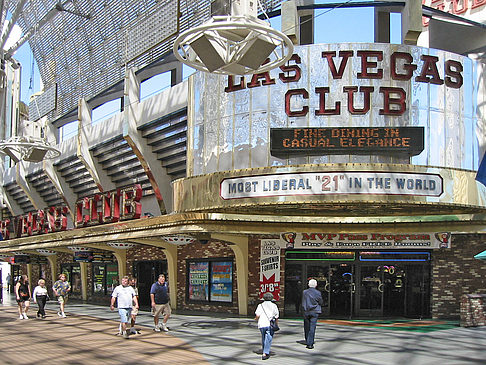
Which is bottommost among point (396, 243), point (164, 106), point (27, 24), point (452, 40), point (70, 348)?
point (70, 348)

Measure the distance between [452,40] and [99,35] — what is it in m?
18.6

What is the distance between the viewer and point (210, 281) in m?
24.6

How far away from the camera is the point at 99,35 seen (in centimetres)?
3347

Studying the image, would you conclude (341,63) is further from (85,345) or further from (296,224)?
(85,345)

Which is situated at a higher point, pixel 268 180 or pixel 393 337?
pixel 268 180

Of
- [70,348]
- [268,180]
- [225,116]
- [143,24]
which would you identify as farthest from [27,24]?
[70,348]

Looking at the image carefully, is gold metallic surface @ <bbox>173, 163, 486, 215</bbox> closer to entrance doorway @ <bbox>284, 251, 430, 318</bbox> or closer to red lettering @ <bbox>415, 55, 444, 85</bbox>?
entrance doorway @ <bbox>284, 251, 430, 318</bbox>

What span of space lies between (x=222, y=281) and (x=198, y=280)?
1.53 metres

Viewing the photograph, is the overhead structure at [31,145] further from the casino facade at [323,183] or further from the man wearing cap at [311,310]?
the man wearing cap at [311,310]

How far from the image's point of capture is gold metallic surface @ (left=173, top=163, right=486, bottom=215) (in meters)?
18.6

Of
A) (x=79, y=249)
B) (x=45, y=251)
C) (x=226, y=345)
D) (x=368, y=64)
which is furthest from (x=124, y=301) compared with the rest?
(x=45, y=251)

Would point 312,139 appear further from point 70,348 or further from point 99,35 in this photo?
point 99,35

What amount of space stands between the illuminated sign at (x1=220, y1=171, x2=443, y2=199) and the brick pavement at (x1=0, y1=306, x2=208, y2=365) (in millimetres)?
5648

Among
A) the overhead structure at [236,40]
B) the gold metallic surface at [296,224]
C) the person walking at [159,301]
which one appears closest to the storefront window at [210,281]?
the gold metallic surface at [296,224]
